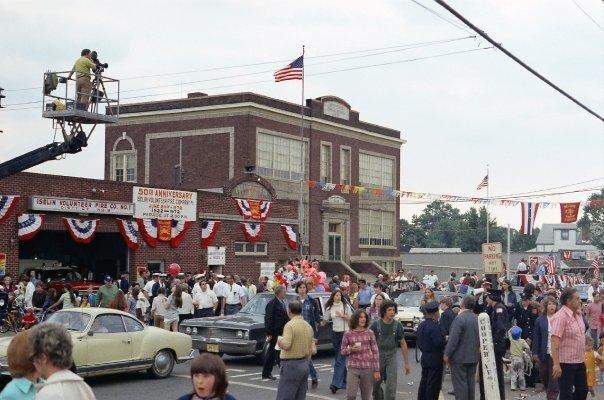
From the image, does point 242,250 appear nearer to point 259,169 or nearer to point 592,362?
point 259,169

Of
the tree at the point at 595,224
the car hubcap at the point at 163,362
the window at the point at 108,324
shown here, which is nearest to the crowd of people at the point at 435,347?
the car hubcap at the point at 163,362

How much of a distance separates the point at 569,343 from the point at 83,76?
44.2 feet

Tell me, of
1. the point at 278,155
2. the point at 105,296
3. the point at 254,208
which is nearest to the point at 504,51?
the point at 105,296

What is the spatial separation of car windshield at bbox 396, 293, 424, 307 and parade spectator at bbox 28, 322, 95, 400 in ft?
63.8

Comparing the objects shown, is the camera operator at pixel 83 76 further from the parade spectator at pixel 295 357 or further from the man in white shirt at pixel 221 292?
the parade spectator at pixel 295 357

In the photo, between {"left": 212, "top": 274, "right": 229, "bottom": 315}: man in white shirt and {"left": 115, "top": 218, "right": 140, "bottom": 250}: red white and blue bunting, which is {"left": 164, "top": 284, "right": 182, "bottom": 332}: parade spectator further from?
{"left": 115, "top": 218, "right": 140, "bottom": 250}: red white and blue bunting

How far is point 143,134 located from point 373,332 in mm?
39855

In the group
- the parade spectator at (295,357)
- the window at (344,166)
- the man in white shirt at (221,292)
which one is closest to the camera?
the parade spectator at (295,357)

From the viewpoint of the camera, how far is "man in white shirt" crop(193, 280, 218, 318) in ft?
76.3

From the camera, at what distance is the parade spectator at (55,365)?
4945 millimetres

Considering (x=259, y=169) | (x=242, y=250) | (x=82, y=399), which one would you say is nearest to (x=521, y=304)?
(x=82, y=399)

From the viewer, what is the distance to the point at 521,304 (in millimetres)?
17141

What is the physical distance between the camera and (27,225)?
97.7 ft

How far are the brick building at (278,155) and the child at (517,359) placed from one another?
27.5 m
